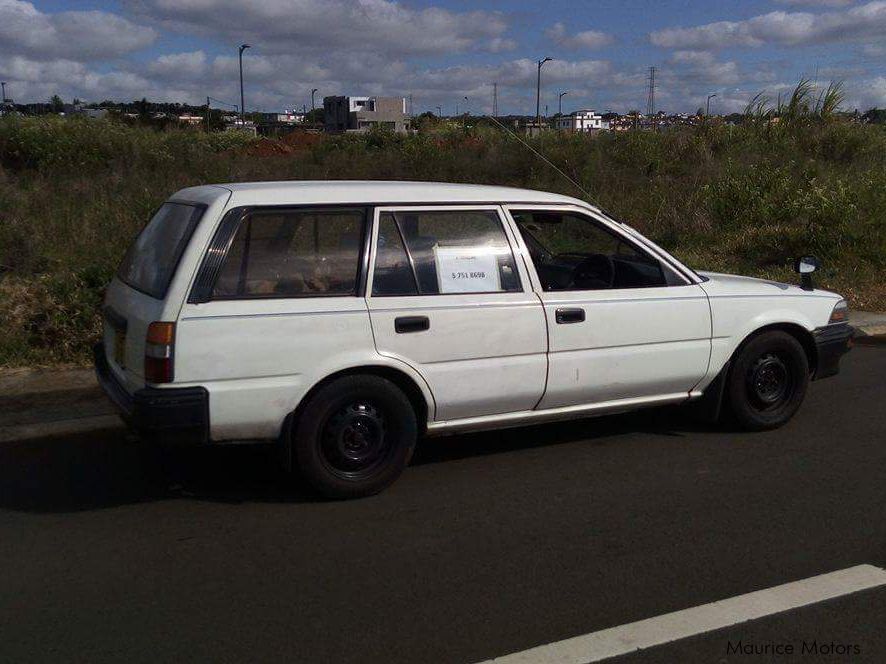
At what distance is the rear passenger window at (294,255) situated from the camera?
4.71 metres

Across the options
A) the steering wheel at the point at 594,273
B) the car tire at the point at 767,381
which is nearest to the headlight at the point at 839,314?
the car tire at the point at 767,381

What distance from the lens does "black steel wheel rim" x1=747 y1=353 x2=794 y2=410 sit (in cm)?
609

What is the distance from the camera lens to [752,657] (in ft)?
11.1

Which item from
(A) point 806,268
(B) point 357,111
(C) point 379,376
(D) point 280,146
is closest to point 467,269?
(C) point 379,376

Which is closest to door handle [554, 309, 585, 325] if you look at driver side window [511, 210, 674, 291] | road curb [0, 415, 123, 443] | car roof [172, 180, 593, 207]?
driver side window [511, 210, 674, 291]

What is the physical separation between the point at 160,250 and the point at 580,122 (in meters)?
20.0

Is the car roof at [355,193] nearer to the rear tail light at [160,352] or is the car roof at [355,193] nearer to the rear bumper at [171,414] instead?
the rear tail light at [160,352]

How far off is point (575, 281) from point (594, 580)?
2.32 meters

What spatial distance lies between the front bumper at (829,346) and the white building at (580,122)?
15.6 m

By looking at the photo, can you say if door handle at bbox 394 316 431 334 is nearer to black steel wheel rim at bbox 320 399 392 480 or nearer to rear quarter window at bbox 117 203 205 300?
black steel wheel rim at bbox 320 399 392 480

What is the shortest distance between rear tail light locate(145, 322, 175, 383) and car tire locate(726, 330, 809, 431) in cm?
364

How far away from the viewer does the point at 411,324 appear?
4.94 meters

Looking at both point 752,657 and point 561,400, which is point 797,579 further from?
point 561,400

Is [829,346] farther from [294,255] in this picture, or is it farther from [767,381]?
[294,255]
